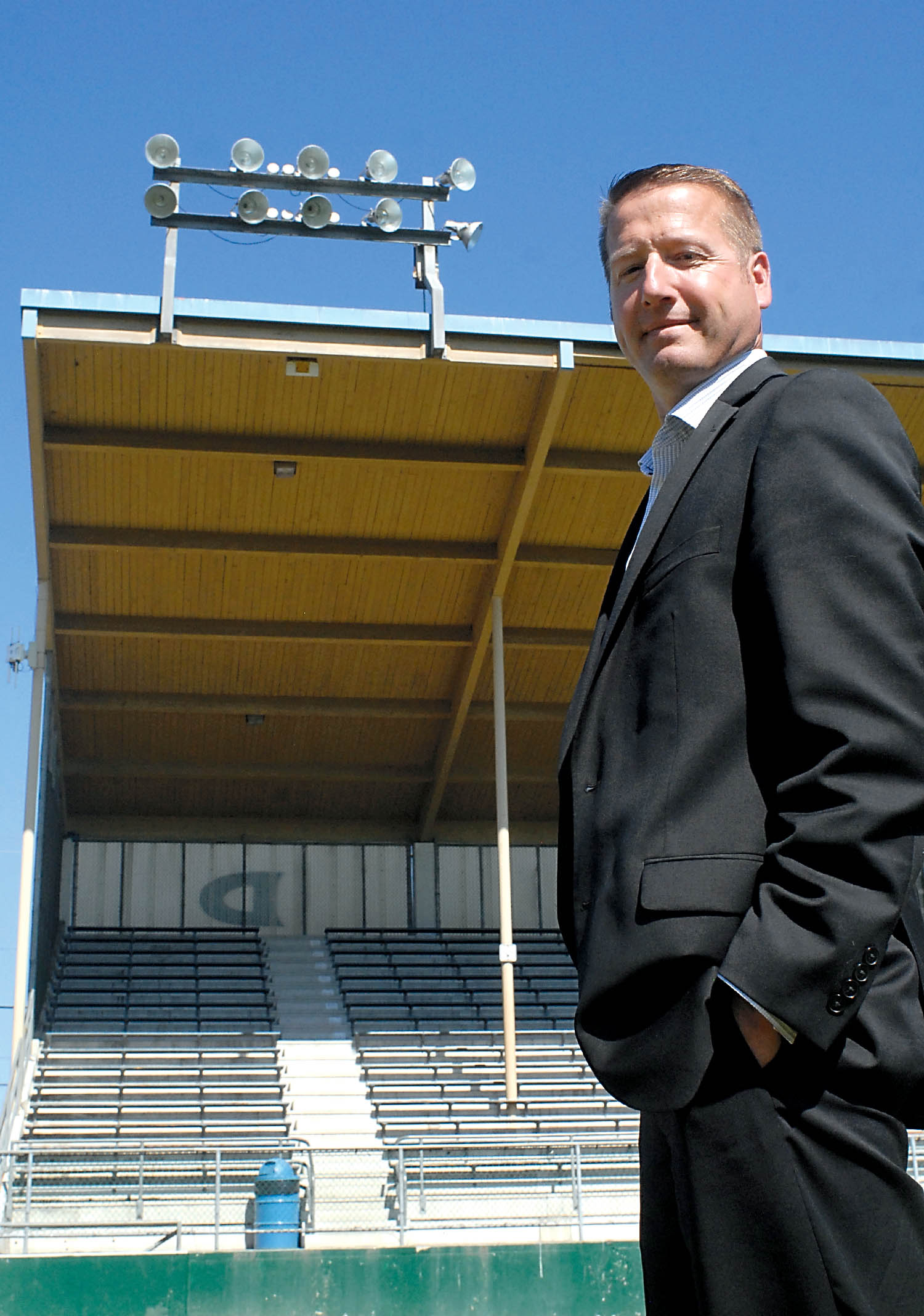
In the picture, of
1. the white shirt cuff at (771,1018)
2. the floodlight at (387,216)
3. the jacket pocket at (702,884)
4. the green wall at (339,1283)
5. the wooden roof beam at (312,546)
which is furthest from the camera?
the wooden roof beam at (312,546)

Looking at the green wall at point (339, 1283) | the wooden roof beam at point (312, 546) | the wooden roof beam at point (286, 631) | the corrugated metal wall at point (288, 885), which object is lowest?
the green wall at point (339, 1283)

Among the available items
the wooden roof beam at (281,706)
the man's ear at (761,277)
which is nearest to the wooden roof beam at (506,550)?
the wooden roof beam at (281,706)

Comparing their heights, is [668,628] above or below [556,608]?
below

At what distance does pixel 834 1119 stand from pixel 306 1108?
17.9 m

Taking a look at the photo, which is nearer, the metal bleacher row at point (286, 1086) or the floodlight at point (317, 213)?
the metal bleacher row at point (286, 1086)

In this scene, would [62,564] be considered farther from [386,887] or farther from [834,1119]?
[834,1119]

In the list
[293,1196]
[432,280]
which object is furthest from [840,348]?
[293,1196]

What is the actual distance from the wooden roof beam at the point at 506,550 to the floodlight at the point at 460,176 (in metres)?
3.14

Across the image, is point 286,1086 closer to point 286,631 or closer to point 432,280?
point 286,631

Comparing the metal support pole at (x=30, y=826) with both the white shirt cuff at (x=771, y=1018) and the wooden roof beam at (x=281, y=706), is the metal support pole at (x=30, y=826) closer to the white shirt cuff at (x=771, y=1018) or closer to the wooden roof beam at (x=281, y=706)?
the wooden roof beam at (x=281, y=706)

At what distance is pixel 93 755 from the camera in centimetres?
2320

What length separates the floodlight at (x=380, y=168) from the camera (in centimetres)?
1650

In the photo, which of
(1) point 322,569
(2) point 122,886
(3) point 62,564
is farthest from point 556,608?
(2) point 122,886

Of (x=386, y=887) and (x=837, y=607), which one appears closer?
(x=837, y=607)
